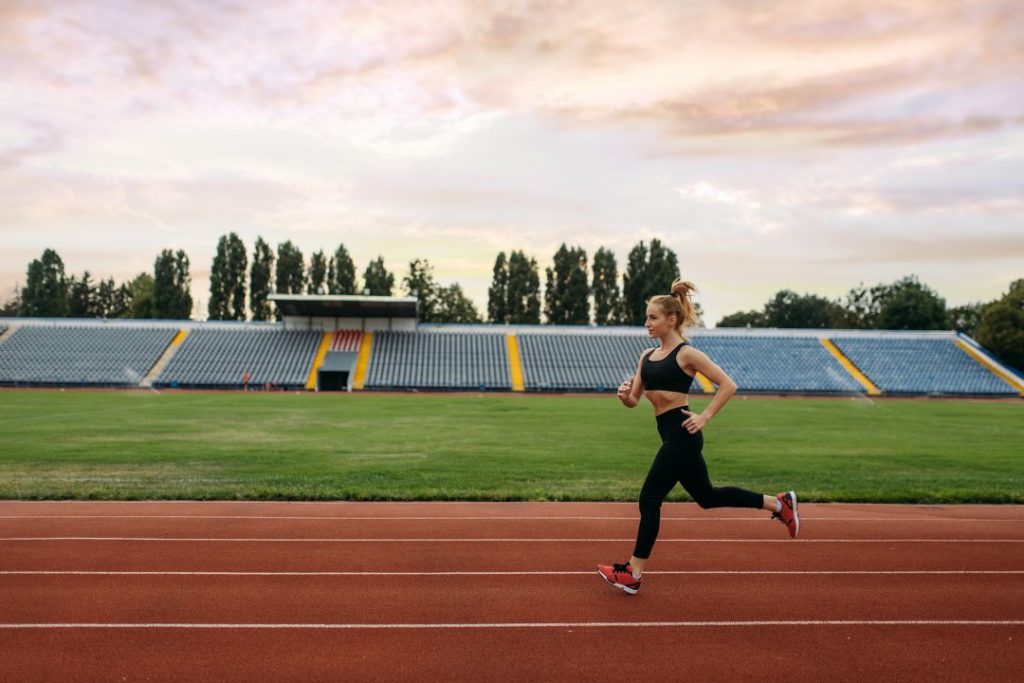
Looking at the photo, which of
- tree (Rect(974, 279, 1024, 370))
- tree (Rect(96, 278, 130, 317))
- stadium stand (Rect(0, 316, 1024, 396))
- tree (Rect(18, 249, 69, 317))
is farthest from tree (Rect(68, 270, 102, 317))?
tree (Rect(974, 279, 1024, 370))

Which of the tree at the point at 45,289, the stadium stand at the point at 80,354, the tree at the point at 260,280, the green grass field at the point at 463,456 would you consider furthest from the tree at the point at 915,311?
the tree at the point at 45,289

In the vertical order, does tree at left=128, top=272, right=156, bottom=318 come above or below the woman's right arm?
above

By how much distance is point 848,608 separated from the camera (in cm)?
585

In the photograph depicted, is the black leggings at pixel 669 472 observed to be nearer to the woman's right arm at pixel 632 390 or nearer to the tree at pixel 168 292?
the woman's right arm at pixel 632 390

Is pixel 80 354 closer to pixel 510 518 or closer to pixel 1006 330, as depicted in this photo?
pixel 510 518

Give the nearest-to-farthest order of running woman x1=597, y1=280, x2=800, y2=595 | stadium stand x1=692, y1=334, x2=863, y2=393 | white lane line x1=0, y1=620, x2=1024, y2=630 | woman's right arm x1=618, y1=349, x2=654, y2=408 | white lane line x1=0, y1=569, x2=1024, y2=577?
white lane line x1=0, y1=620, x2=1024, y2=630
running woman x1=597, y1=280, x2=800, y2=595
woman's right arm x1=618, y1=349, x2=654, y2=408
white lane line x1=0, y1=569, x2=1024, y2=577
stadium stand x1=692, y1=334, x2=863, y2=393

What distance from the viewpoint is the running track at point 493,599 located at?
4.77 meters

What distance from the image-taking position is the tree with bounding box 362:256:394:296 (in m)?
75.8

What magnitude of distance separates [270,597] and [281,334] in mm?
55367

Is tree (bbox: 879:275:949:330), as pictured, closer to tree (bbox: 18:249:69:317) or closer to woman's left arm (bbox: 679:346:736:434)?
woman's left arm (bbox: 679:346:736:434)

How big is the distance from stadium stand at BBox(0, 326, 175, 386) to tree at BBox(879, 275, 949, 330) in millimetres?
70403

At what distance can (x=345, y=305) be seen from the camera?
56375 mm

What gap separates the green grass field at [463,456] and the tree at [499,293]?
50062 mm

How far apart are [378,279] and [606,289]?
22869 mm
